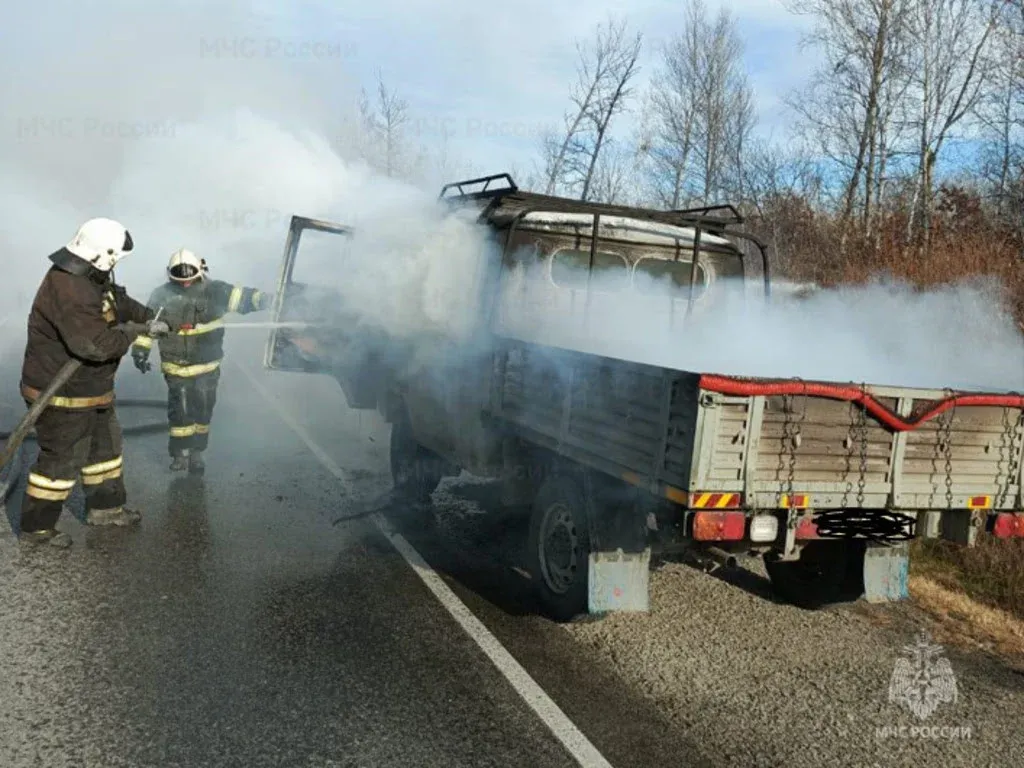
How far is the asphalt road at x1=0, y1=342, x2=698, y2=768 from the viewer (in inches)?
128

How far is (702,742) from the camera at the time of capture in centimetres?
343

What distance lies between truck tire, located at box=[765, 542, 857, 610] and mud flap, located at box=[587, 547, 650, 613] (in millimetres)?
842

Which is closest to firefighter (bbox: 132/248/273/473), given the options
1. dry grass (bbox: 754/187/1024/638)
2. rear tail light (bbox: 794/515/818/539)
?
rear tail light (bbox: 794/515/818/539)

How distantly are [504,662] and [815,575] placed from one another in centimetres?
202

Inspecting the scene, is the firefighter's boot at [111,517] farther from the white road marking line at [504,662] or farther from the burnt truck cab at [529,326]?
the burnt truck cab at [529,326]

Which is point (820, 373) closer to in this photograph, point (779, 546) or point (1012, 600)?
point (1012, 600)

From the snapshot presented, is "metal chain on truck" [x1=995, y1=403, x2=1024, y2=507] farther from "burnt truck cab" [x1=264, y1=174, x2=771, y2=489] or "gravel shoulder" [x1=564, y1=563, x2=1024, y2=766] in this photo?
"burnt truck cab" [x1=264, y1=174, x2=771, y2=489]

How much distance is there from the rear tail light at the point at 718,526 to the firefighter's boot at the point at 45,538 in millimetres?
4093

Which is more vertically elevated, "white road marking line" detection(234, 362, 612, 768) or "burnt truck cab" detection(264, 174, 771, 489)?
"burnt truck cab" detection(264, 174, 771, 489)

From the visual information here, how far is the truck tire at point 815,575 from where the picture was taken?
4691 millimetres

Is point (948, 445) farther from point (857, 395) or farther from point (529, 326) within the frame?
point (529, 326)

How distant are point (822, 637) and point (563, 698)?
1.72 m

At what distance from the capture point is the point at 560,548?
470 cm

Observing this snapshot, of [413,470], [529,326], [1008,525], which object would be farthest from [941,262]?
[413,470]
